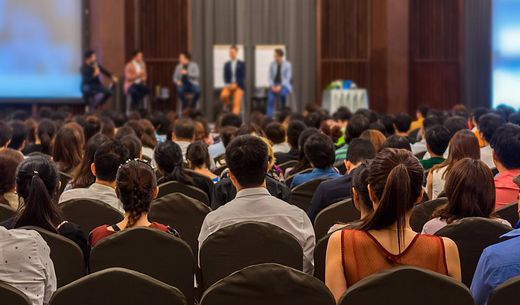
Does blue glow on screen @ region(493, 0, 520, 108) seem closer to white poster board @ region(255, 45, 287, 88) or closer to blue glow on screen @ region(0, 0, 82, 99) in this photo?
white poster board @ region(255, 45, 287, 88)

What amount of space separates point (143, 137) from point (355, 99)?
30.8 ft

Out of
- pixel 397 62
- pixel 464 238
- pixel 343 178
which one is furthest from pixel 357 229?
pixel 397 62

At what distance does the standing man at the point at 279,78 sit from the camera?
55.3 ft

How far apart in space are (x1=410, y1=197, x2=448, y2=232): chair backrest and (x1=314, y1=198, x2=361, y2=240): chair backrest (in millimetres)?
277

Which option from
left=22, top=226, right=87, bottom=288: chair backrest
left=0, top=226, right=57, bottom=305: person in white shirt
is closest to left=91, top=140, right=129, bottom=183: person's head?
left=22, top=226, right=87, bottom=288: chair backrest

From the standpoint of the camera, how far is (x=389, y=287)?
9.11 feet

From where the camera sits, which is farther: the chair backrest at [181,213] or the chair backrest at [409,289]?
the chair backrest at [181,213]

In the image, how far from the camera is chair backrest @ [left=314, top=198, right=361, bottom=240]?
4574 mm

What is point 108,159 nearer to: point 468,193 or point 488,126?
point 468,193

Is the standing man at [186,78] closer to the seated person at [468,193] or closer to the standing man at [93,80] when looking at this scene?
the standing man at [93,80]

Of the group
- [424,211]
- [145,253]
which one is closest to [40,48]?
[424,211]

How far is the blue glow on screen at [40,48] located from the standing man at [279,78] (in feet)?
11.4

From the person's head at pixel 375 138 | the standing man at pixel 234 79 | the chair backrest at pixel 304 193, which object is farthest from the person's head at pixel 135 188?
the standing man at pixel 234 79

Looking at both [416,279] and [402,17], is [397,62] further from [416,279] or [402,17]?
[416,279]
